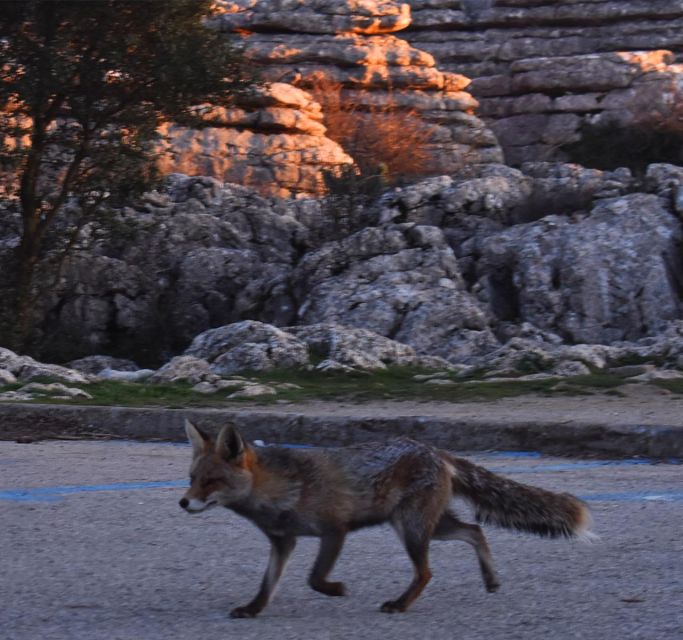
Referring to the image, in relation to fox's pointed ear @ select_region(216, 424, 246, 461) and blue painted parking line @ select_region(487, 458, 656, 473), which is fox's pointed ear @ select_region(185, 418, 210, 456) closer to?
fox's pointed ear @ select_region(216, 424, 246, 461)

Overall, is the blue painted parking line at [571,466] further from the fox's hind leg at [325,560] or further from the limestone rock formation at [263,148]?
the limestone rock formation at [263,148]

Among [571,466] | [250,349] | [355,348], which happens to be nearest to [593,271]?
[355,348]

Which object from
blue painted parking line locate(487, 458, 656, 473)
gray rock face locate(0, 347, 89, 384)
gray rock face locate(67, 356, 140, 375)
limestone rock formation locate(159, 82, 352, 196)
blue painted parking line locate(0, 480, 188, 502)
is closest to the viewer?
blue painted parking line locate(0, 480, 188, 502)

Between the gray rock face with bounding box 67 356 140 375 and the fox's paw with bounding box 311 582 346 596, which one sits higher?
the gray rock face with bounding box 67 356 140 375

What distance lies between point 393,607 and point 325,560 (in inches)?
12.9

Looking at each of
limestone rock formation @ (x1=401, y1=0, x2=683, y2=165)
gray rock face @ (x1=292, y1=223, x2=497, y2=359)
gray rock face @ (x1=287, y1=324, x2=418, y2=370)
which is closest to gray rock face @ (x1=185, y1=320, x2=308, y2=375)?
gray rock face @ (x1=287, y1=324, x2=418, y2=370)

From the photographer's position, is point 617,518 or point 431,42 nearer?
point 617,518

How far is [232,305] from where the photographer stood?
73.2 ft

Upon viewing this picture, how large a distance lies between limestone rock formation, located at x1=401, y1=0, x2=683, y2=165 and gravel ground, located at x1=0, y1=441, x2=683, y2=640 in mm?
37730

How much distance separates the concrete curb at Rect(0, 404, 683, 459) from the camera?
402 inches

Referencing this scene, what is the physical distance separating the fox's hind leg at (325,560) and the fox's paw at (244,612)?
0.89ft

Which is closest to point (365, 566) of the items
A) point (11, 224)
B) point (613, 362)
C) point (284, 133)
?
point (613, 362)

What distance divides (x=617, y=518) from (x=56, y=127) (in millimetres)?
16728

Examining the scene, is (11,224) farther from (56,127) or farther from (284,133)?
(284,133)
